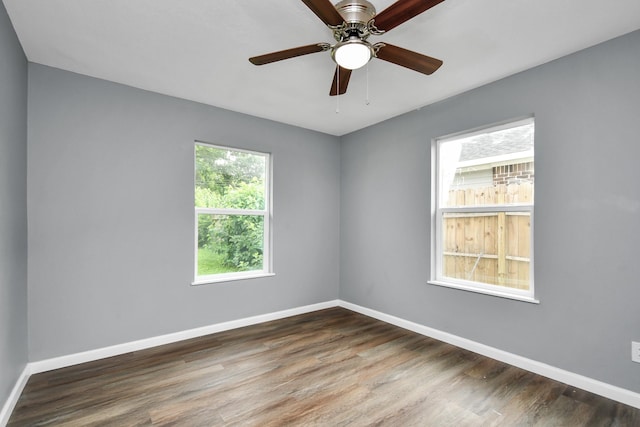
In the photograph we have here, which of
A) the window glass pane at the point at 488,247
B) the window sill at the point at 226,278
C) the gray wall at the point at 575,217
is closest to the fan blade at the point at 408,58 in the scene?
the gray wall at the point at 575,217

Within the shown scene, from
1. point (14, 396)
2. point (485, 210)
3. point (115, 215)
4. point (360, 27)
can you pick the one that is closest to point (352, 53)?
point (360, 27)

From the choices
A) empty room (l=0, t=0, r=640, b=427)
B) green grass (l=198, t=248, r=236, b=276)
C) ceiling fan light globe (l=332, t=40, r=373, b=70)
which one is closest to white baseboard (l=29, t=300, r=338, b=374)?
empty room (l=0, t=0, r=640, b=427)

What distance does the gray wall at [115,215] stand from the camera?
2578mm

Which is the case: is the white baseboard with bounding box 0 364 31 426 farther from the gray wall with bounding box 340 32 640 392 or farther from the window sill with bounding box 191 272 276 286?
the gray wall with bounding box 340 32 640 392

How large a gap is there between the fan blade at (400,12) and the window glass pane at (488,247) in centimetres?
200

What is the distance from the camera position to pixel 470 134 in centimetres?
312

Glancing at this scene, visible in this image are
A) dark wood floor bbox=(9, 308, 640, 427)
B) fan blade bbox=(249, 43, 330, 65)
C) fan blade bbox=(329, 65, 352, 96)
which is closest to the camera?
fan blade bbox=(249, 43, 330, 65)

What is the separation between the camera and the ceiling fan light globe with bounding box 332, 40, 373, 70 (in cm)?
170

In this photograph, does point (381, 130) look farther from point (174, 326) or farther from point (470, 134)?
point (174, 326)

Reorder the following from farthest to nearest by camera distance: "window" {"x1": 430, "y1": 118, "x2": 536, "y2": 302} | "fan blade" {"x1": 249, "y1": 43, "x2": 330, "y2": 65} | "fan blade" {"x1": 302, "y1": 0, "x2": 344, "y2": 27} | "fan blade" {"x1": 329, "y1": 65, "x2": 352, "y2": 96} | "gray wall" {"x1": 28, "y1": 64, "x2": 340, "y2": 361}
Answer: "window" {"x1": 430, "y1": 118, "x2": 536, "y2": 302}, "gray wall" {"x1": 28, "y1": 64, "x2": 340, "y2": 361}, "fan blade" {"x1": 329, "y1": 65, "x2": 352, "y2": 96}, "fan blade" {"x1": 249, "y1": 43, "x2": 330, "y2": 65}, "fan blade" {"x1": 302, "y1": 0, "x2": 344, "y2": 27}

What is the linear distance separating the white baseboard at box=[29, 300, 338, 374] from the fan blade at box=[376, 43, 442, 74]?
120 inches

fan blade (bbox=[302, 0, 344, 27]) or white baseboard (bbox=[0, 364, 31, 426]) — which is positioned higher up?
fan blade (bbox=[302, 0, 344, 27])

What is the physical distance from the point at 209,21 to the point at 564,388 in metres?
3.52

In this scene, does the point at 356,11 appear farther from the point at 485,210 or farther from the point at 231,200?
the point at 231,200
